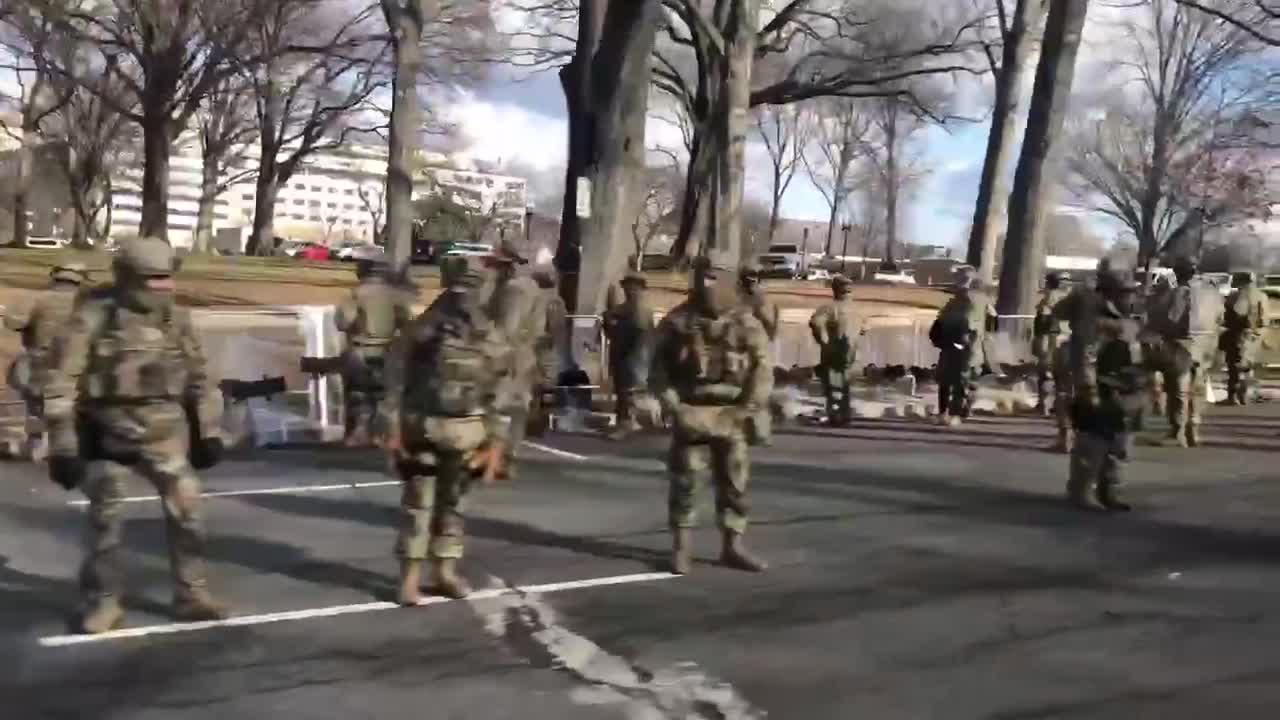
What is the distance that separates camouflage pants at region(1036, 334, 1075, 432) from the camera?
453 inches

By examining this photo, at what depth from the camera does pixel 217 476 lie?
10367 millimetres

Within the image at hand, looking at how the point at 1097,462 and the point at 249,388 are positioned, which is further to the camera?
the point at 249,388

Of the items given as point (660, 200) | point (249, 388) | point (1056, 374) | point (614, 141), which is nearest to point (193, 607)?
point (249, 388)

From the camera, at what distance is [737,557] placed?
7.50m

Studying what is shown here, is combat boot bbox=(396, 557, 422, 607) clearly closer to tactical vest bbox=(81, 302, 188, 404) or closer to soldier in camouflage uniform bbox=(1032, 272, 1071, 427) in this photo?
tactical vest bbox=(81, 302, 188, 404)

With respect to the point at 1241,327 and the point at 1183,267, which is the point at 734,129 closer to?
the point at 1241,327

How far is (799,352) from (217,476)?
9.46 metres

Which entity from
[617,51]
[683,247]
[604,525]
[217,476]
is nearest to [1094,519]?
[604,525]

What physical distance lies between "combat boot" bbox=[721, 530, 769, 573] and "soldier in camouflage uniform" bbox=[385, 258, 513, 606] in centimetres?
166

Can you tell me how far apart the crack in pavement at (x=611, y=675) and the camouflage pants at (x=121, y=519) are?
4.90 feet

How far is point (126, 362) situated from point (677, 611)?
3.02m

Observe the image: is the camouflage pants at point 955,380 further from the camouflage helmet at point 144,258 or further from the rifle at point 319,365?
the camouflage helmet at point 144,258

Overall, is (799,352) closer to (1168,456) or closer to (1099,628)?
(1168,456)

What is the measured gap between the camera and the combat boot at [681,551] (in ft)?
24.1
